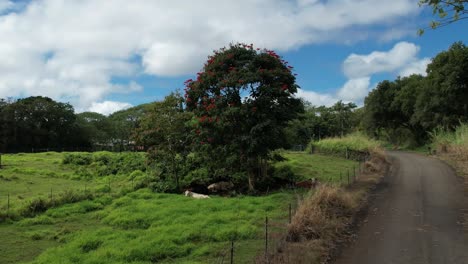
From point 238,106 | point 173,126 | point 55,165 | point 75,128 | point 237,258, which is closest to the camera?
point 237,258

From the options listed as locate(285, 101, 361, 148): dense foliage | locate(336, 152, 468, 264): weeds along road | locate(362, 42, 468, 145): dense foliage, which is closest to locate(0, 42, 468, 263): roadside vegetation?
locate(336, 152, 468, 264): weeds along road

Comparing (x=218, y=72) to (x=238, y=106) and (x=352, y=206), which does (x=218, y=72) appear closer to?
(x=238, y=106)

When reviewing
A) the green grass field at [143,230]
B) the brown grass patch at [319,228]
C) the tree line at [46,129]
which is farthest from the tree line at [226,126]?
the tree line at [46,129]

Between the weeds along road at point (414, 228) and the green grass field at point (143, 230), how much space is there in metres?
2.62

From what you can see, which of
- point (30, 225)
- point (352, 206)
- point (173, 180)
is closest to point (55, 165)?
point (173, 180)

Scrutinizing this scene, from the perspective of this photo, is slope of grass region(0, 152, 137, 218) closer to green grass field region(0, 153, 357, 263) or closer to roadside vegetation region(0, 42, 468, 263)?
roadside vegetation region(0, 42, 468, 263)

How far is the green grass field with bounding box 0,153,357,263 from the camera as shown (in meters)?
9.10

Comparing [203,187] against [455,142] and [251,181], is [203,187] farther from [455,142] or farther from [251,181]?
[455,142]

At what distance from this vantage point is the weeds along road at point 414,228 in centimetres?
885

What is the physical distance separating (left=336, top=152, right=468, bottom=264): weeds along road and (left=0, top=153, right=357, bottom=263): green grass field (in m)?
2.62

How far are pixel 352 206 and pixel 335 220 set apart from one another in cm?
242

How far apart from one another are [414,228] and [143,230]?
807cm

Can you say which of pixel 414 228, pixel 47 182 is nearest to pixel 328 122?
pixel 47 182

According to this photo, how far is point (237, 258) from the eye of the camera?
852cm
